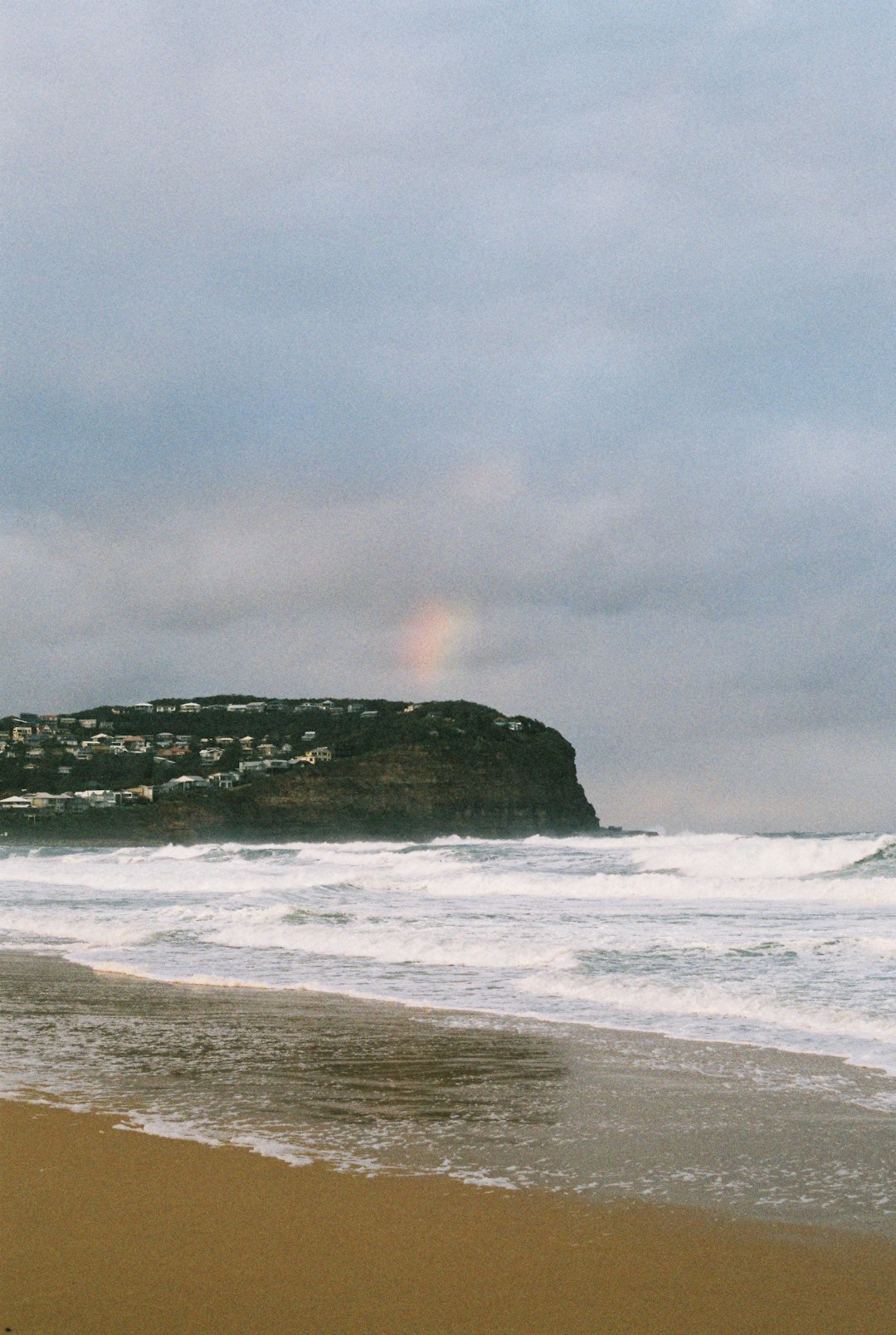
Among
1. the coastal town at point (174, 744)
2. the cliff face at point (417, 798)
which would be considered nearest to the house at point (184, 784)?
the coastal town at point (174, 744)

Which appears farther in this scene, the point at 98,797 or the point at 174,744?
the point at 174,744

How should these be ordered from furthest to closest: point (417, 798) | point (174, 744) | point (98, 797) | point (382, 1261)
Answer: point (174, 744) < point (98, 797) < point (417, 798) < point (382, 1261)

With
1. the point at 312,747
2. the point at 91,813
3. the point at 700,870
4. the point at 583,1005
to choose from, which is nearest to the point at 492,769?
the point at 312,747

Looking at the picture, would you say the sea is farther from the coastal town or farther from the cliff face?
the coastal town

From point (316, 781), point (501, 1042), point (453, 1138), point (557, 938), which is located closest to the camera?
point (453, 1138)

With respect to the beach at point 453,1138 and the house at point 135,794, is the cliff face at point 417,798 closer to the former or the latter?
the house at point 135,794

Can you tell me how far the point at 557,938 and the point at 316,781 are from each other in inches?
2872

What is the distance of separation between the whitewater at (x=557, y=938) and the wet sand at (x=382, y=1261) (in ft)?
13.6

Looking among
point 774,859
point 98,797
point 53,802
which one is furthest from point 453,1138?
point 98,797

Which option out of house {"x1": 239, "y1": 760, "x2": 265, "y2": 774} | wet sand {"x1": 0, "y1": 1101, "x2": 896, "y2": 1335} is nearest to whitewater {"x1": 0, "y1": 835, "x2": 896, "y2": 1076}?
wet sand {"x1": 0, "y1": 1101, "x2": 896, "y2": 1335}

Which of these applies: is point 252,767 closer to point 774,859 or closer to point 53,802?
point 53,802

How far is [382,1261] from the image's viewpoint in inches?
167

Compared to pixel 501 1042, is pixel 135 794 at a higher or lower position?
higher

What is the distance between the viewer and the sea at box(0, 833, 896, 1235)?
18.8 feet
